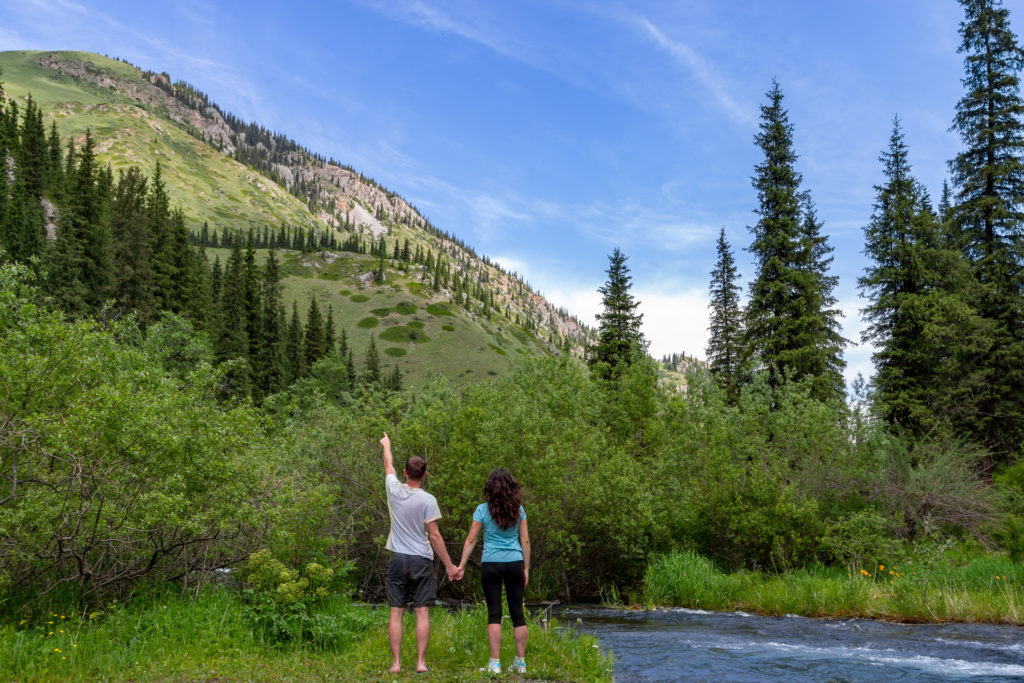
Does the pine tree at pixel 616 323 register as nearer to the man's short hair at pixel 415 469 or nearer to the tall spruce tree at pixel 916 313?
the tall spruce tree at pixel 916 313

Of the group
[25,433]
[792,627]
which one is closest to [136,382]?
[25,433]

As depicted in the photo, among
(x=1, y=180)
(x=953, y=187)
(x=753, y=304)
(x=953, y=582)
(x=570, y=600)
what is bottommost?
(x=570, y=600)

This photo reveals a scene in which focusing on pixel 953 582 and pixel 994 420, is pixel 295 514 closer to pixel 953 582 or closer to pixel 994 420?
pixel 953 582

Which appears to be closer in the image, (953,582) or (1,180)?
(953,582)

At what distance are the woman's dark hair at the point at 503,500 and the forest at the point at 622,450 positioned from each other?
358cm

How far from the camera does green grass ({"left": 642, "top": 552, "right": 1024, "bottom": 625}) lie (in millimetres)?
13352

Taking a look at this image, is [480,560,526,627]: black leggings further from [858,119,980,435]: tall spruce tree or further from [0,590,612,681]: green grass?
[858,119,980,435]: tall spruce tree

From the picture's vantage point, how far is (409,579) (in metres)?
7.77

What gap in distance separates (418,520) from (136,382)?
321 inches

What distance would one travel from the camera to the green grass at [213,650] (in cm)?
751

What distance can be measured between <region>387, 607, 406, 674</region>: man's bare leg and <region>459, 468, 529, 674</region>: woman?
995 mm

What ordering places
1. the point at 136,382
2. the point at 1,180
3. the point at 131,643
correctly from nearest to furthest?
the point at 131,643
the point at 136,382
the point at 1,180

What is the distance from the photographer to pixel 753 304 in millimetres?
35719

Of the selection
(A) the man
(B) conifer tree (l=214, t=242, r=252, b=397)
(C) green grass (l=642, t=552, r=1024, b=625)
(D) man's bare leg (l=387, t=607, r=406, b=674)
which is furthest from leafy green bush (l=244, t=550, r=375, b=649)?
(B) conifer tree (l=214, t=242, r=252, b=397)
